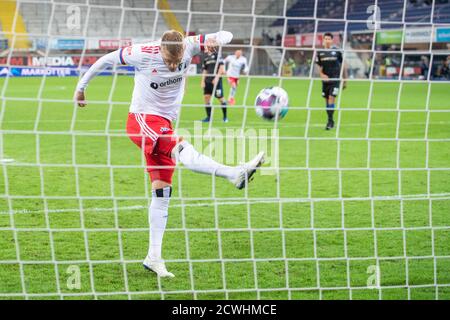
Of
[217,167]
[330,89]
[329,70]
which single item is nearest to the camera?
[217,167]

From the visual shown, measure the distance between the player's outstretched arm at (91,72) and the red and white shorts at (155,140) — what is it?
50cm

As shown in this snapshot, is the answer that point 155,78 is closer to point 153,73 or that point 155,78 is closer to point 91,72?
point 153,73

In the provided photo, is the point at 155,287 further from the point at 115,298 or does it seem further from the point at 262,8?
the point at 262,8

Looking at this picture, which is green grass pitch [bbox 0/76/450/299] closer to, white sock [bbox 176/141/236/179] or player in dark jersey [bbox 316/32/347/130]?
white sock [bbox 176/141/236/179]

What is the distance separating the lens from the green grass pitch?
5.31m

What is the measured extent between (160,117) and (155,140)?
0.26 m

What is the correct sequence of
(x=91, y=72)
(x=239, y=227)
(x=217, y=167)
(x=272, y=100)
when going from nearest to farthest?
1. (x=91, y=72)
2. (x=217, y=167)
3. (x=239, y=227)
4. (x=272, y=100)

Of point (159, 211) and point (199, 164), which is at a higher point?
point (199, 164)

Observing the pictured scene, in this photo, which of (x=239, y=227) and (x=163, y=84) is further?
(x=239, y=227)

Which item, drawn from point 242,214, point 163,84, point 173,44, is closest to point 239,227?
point 242,214

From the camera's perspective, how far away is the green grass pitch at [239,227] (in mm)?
5309

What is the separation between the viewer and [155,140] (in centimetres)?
577
